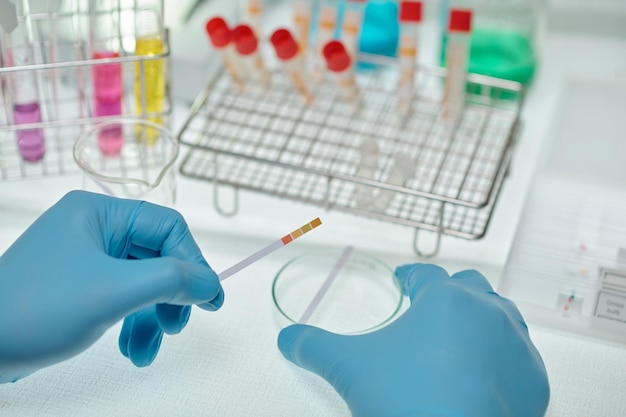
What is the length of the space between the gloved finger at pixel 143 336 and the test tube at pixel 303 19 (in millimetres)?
704

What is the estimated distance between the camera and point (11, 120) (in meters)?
1.34

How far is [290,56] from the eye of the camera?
1458 mm

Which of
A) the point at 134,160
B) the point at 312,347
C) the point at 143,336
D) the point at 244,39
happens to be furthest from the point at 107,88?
the point at 312,347

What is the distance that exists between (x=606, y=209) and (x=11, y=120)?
0.96 meters

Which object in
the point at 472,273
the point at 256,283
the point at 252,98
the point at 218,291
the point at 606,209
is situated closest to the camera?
the point at 218,291

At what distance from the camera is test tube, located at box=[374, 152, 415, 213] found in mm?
1313

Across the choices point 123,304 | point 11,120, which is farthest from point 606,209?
point 11,120

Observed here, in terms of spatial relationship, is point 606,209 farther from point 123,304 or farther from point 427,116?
point 123,304

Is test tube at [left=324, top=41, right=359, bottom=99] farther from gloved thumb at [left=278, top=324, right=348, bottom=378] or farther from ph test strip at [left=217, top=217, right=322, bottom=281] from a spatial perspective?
gloved thumb at [left=278, top=324, right=348, bottom=378]

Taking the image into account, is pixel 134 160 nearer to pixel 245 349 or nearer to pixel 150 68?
pixel 150 68

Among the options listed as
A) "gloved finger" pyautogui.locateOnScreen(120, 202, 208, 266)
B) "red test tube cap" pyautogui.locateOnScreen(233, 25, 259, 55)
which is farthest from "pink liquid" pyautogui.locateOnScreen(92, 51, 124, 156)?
"gloved finger" pyautogui.locateOnScreen(120, 202, 208, 266)

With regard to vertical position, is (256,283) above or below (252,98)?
below

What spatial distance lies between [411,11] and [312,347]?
701mm

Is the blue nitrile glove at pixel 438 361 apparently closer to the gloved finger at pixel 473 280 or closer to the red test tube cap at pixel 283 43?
the gloved finger at pixel 473 280
